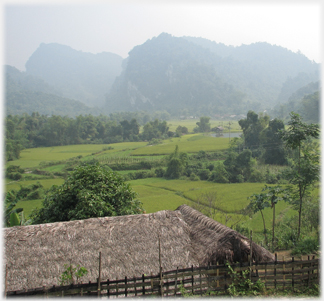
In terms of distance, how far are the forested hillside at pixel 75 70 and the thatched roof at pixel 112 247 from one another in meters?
94.0

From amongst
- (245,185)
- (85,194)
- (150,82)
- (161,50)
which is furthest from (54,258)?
(161,50)

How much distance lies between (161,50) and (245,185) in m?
81.5

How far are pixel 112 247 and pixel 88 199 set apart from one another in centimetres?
198

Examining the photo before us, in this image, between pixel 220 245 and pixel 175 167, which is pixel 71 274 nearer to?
pixel 220 245

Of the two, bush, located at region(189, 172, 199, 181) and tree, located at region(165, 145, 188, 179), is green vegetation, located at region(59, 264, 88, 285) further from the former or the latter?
tree, located at region(165, 145, 188, 179)

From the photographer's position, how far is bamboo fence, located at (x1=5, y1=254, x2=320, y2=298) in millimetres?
3305

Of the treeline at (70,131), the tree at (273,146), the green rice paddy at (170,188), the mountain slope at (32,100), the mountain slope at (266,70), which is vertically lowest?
the green rice paddy at (170,188)

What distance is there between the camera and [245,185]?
16688 millimetres

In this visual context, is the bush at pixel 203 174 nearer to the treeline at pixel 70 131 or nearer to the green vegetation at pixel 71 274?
the green vegetation at pixel 71 274

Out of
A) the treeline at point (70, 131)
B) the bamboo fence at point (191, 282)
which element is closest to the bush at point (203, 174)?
the bamboo fence at point (191, 282)

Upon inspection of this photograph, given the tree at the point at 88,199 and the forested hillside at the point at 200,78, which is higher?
the forested hillside at the point at 200,78

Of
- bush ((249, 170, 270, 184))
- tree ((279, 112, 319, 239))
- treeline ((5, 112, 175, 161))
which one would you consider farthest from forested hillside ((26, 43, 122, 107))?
tree ((279, 112, 319, 239))

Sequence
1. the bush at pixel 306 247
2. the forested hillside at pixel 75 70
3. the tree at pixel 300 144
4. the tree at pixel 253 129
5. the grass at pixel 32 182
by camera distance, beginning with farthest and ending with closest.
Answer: the forested hillside at pixel 75 70, the tree at pixel 253 129, the grass at pixel 32 182, the tree at pixel 300 144, the bush at pixel 306 247

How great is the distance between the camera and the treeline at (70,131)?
3372cm
